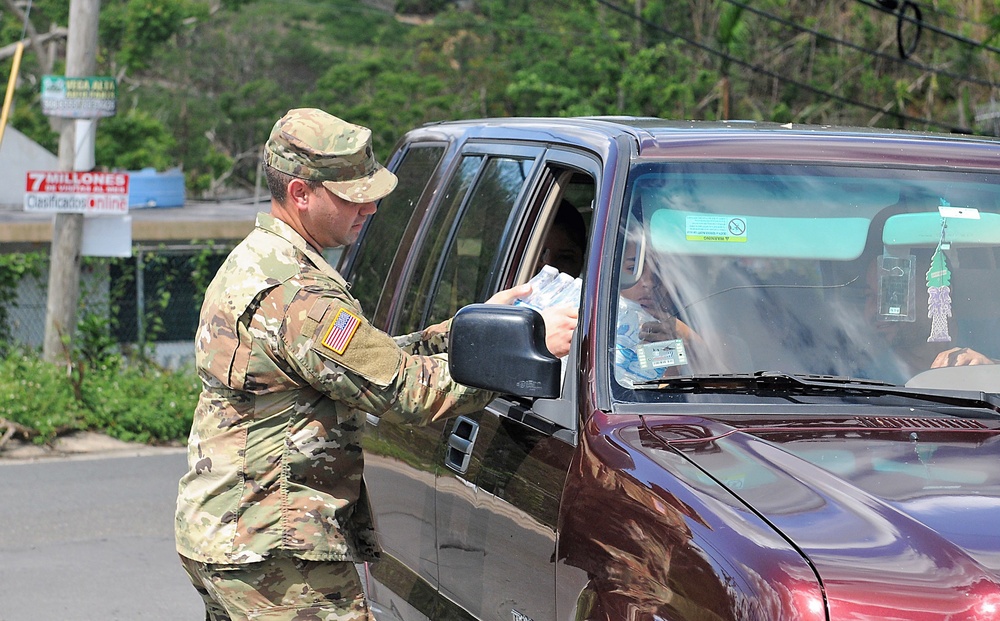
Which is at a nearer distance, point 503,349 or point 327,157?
point 503,349

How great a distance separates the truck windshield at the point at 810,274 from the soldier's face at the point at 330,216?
25.7 inches

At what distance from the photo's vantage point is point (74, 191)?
38.3ft

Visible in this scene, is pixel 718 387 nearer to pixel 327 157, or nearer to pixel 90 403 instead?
pixel 327 157

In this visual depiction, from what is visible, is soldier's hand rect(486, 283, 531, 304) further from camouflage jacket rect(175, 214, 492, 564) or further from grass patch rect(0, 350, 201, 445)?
grass patch rect(0, 350, 201, 445)

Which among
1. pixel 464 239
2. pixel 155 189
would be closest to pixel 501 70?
pixel 155 189

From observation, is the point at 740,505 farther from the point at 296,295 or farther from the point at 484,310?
the point at 296,295

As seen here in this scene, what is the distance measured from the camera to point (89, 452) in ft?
35.3

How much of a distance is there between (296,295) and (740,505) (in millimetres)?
1214

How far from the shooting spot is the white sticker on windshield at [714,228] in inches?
131

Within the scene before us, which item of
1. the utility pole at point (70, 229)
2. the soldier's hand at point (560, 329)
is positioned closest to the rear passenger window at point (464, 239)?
the soldier's hand at point (560, 329)

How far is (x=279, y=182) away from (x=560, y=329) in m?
0.78

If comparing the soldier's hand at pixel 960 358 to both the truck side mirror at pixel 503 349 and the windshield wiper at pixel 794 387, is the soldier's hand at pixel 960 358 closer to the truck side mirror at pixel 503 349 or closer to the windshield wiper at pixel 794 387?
the windshield wiper at pixel 794 387

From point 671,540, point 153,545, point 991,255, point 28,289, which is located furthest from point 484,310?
point 28,289

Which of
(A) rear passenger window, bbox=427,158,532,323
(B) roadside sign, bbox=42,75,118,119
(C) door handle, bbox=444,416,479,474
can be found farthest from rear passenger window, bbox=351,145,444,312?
(B) roadside sign, bbox=42,75,118,119
